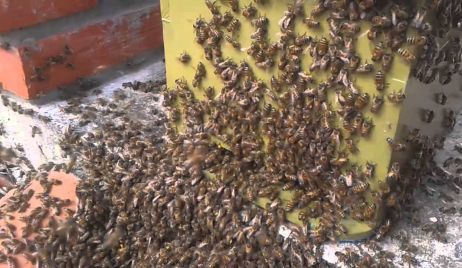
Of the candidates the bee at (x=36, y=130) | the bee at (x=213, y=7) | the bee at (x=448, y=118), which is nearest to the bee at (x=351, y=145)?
the bee at (x=448, y=118)

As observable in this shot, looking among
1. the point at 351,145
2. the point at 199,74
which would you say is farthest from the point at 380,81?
the point at 199,74

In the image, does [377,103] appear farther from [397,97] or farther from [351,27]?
[351,27]

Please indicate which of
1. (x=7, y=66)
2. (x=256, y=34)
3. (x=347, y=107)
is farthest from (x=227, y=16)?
(x=7, y=66)

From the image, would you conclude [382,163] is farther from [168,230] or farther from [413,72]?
[168,230]

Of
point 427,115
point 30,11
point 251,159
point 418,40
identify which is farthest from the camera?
point 30,11

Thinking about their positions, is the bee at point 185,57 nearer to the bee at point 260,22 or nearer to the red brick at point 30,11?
the bee at point 260,22

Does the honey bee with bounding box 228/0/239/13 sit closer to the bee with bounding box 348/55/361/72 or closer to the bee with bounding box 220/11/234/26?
the bee with bounding box 220/11/234/26
